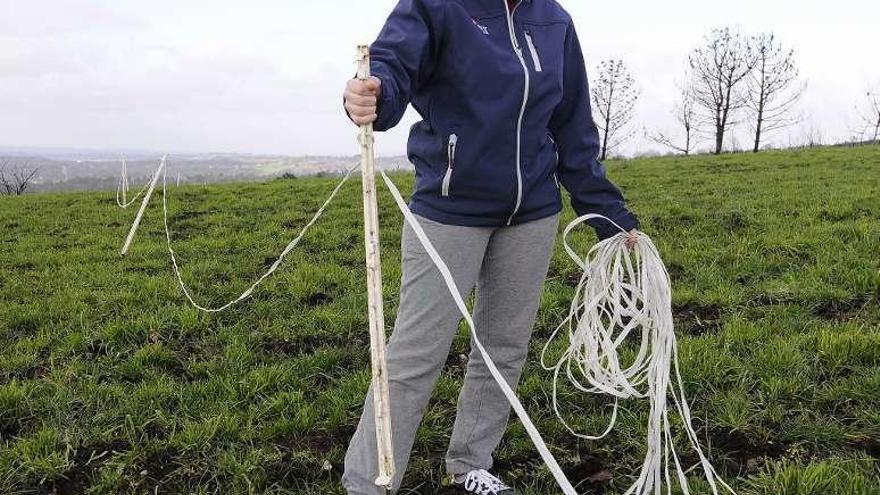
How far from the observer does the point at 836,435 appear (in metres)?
3.03

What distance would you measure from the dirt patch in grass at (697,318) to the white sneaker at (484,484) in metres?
2.13

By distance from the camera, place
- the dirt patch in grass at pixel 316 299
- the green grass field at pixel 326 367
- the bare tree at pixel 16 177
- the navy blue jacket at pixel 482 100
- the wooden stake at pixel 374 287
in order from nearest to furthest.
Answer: the wooden stake at pixel 374 287, the navy blue jacket at pixel 482 100, the green grass field at pixel 326 367, the dirt patch in grass at pixel 316 299, the bare tree at pixel 16 177

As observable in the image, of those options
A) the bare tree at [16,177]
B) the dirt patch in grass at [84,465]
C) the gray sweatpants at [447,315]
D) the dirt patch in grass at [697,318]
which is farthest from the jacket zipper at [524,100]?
the bare tree at [16,177]

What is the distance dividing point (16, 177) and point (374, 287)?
23.7 m

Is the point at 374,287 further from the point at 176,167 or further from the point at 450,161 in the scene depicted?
the point at 176,167

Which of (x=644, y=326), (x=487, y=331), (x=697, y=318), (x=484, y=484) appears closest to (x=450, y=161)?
(x=487, y=331)

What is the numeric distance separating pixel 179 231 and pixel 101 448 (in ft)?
19.0

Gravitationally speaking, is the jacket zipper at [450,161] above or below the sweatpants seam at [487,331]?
above

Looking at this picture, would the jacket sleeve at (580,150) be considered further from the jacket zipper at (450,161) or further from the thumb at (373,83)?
the thumb at (373,83)

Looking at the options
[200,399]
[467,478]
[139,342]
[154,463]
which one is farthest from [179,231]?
[467,478]

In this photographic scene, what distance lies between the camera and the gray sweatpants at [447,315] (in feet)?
7.53

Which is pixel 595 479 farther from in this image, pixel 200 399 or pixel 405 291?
pixel 200 399

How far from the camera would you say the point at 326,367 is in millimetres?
4113

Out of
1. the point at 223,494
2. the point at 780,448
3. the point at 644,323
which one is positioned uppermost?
the point at 644,323
